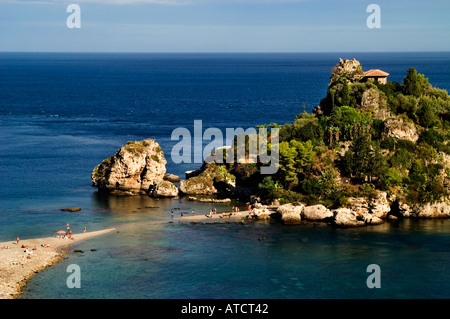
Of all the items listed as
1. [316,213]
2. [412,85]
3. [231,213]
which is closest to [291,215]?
[316,213]

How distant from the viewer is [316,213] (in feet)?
284

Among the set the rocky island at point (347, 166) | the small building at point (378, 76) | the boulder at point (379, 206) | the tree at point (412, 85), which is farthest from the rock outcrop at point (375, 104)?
the boulder at point (379, 206)

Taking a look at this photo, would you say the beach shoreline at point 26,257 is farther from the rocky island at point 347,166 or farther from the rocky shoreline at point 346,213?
the rocky island at point 347,166

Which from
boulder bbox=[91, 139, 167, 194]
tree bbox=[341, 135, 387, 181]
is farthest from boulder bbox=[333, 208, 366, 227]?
boulder bbox=[91, 139, 167, 194]

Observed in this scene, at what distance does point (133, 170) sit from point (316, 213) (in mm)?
35710

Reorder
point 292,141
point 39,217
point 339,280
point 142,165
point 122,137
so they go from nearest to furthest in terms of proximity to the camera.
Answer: point 339,280, point 39,217, point 292,141, point 142,165, point 122,137

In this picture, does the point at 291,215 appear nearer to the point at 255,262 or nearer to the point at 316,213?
the point at 316,213

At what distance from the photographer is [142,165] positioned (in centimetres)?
10394

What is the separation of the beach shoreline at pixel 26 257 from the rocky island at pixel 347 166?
2569cm

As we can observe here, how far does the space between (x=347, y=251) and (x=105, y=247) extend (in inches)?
1278

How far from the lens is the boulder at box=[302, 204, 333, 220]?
86625mm

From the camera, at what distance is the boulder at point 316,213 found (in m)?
86.6

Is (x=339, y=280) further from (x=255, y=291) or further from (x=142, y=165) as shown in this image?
(x=142, y=165)
